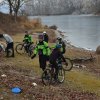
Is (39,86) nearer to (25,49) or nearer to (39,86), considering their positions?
(39,86)

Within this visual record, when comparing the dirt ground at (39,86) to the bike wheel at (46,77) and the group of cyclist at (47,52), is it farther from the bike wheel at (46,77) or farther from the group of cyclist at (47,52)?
the group of cyclist at (47,52)

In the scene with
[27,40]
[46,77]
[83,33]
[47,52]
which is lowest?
[83,33]

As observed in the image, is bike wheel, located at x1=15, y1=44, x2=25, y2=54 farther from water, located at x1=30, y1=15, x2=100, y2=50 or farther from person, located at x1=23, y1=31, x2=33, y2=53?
water, located at x1=30, y1=15, x2=100, y2=50

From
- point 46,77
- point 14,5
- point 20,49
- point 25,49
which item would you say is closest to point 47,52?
point 46,77

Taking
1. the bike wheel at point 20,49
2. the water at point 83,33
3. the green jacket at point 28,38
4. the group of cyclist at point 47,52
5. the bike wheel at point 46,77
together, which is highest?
the group of cyclist at point 47,52

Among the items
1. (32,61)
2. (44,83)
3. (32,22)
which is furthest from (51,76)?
(32,22)

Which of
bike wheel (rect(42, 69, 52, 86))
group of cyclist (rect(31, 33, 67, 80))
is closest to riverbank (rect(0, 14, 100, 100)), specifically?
bike wheel (rect(42, 69, 52, 86))

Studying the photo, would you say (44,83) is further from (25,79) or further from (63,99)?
(63,99)

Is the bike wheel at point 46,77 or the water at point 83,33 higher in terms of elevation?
the bike wheel at point 46,77

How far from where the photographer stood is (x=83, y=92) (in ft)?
54.1

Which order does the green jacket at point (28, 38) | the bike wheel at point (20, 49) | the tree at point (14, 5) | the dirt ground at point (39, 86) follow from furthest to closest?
1. the tree at point (14, 5)
2. the bike wheel at point (20, 49)
3. the green jacket at point (28, 38)
4. the dirt ground at point (39, 86)

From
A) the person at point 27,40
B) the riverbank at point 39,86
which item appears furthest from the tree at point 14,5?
the riverbank at point 39,86

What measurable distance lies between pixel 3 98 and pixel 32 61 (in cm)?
1191

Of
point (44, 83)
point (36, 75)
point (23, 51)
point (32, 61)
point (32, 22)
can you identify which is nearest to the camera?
point (44, 83)
